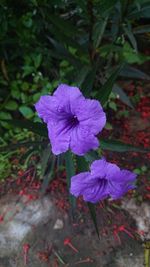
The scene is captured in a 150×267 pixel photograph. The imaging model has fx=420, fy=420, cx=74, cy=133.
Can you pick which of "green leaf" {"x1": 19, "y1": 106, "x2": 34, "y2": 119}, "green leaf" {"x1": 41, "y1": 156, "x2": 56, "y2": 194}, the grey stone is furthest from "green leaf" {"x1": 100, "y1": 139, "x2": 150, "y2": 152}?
"green leaf" {"x1": 19, "y1": 106, "x2": 34, "y2": 119}

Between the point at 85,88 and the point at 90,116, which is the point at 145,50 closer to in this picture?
the point at 85,88

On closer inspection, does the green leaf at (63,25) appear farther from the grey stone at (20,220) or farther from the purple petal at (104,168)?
the grey stone at (20,220)

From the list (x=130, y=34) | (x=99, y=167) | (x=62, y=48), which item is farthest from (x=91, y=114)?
(x=62, y=48)

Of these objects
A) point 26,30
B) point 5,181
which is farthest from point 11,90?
point 5,181

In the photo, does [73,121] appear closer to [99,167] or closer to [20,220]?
[99,167]

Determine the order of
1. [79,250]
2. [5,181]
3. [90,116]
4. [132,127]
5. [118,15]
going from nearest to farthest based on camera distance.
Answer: [90,116]
[79,250]
[118,15]
[5,181]
[132,127]

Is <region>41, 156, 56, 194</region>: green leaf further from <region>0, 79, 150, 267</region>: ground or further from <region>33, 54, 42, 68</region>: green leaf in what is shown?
<region>33, 54, 42, 68</region>: green leaf

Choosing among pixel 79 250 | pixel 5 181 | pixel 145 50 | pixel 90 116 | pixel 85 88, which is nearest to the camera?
pixel 90 116
